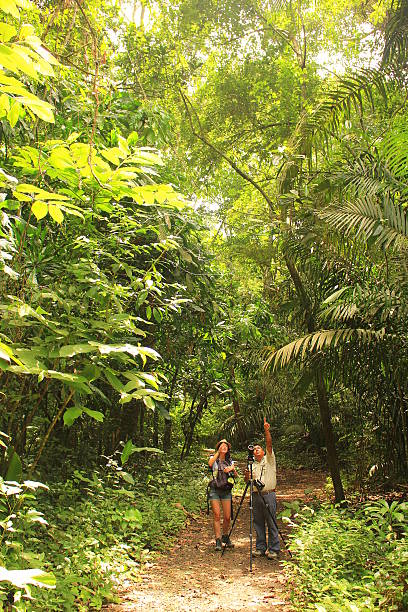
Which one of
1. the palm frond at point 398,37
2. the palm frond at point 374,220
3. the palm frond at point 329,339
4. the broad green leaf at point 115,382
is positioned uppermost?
the palm frond at point 398,37

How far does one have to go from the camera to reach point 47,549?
16.6 feet

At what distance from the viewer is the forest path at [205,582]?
16.3 feet

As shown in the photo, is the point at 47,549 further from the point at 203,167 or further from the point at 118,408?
the point at 203,167

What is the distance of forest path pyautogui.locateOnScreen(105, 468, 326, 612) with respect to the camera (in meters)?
4.96

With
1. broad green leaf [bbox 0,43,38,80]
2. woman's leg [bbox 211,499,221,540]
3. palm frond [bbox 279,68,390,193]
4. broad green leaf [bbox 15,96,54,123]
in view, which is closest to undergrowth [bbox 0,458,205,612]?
woman's leg [bbox 211,499,221,540]

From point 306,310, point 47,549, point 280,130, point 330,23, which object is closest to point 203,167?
point 280,130

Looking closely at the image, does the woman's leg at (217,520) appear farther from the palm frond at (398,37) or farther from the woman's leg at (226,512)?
the palm frond at (398,37)

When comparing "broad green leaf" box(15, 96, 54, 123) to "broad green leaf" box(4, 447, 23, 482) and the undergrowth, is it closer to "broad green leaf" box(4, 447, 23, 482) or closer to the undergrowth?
the undergrowth

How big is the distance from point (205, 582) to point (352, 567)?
1.64m

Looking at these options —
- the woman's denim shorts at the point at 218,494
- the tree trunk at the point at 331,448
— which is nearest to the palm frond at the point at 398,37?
the tree trunk at the point at 331,448

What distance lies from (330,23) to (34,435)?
10444mm

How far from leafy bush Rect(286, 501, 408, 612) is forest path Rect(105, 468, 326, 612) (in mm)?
318

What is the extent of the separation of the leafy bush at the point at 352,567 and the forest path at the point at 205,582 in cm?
32

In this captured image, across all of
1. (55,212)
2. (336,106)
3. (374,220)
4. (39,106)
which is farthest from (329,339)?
(39,106)
